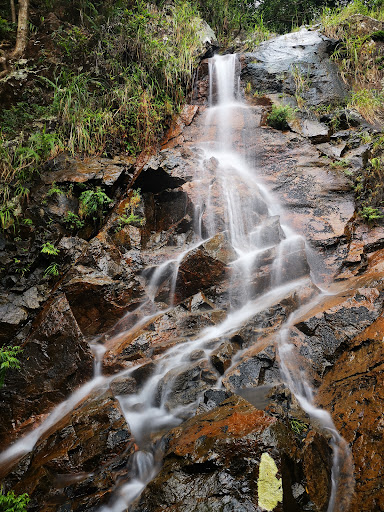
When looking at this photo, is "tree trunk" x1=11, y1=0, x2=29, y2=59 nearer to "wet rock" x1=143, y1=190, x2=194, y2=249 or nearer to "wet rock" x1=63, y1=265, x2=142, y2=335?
"wet rock" x1=143, y1=190, x2=194, y2=249

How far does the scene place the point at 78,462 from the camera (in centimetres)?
321

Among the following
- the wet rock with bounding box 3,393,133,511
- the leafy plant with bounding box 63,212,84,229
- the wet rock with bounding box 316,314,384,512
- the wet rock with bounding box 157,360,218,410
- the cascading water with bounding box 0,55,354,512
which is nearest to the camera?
the wet rock with bounding box 316,314,384,512

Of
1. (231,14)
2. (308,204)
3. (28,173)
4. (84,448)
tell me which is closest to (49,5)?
(28,173)

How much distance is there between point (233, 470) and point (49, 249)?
4653mm

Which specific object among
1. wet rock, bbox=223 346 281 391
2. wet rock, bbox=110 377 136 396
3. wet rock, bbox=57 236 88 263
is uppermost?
wet rock, bbox=57 236 88 263

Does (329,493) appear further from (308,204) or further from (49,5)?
(49,5)

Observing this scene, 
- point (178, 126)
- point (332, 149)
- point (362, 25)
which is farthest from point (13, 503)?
point (362, 25)

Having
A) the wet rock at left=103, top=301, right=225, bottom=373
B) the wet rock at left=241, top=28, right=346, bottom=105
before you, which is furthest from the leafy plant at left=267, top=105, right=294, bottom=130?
the wet rock at left=103, top=301, right=225, bottom=373

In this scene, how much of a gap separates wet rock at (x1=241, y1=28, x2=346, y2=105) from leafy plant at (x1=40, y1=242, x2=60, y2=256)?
28.0 feet

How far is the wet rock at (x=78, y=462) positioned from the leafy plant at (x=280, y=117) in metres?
7.99

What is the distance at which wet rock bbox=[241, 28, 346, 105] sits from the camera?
9836mm

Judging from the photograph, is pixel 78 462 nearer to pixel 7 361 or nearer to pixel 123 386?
pixel 123 386

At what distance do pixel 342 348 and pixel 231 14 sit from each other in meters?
15.2

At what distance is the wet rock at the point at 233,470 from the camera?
2227 millimetres
